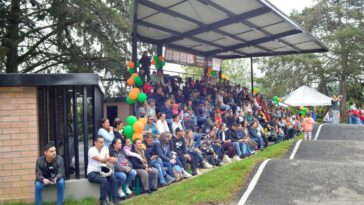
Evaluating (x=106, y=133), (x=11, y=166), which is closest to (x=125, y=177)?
(x=106, y=133)

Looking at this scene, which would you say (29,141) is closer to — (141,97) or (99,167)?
(99,167)

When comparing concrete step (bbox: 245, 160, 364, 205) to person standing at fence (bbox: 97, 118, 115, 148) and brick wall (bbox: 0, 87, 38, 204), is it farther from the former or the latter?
brick wall (bbox: 0, 87, 38, 204)

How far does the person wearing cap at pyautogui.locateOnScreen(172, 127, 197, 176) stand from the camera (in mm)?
9539

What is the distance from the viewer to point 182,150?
32.0 ft

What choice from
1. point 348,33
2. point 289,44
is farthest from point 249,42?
point 348,33

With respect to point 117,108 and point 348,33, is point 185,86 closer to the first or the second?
point 117,108

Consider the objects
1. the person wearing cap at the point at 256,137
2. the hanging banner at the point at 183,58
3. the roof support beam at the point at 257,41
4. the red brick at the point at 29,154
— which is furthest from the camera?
the hanging banner at the point at 183,58

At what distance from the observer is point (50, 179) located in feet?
21.6

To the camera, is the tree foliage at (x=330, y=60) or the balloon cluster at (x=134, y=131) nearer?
the balloon cluster at (x=134, y=131)

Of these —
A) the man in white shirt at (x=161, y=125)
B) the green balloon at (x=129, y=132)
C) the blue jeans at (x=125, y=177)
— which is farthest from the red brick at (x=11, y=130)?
the man in white shirt at (x=161, y=125)

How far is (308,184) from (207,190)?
2138 mm

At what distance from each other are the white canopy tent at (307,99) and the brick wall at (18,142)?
19979 mm

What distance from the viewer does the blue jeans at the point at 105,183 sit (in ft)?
22.6

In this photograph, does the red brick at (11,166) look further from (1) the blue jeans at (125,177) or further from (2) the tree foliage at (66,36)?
(2) the tree foliage at (66,36)
